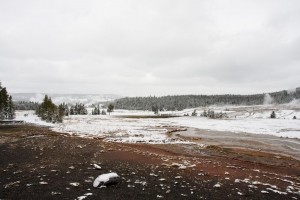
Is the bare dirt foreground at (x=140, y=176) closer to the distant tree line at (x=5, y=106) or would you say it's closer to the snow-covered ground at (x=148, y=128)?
the snow-covered ground at (x=148, y=128)

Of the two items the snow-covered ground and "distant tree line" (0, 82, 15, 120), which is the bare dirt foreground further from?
"distant tree line" (0, 82, 15, 120)

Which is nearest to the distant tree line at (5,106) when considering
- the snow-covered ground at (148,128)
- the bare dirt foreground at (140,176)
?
the snow-covered ground at (148,128)

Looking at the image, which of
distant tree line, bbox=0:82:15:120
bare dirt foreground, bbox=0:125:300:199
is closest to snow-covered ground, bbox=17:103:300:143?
distant tree line, bbox=0:82:15:120

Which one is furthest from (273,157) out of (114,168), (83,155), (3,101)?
(3,101)

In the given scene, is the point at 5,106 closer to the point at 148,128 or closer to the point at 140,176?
the point at 148,128

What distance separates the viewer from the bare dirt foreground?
14.3 meters

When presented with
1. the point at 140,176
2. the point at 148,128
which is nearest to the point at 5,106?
the point at 148,128

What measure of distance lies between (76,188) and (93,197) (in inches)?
72.0

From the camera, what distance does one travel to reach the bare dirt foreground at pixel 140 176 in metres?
14.3

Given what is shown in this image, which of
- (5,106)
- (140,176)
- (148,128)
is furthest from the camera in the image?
(5,106)

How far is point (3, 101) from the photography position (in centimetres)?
7588

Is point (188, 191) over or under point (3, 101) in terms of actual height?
under

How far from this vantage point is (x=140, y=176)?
18.0 m

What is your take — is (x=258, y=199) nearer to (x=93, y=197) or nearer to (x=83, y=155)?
(x=93, y=197)
